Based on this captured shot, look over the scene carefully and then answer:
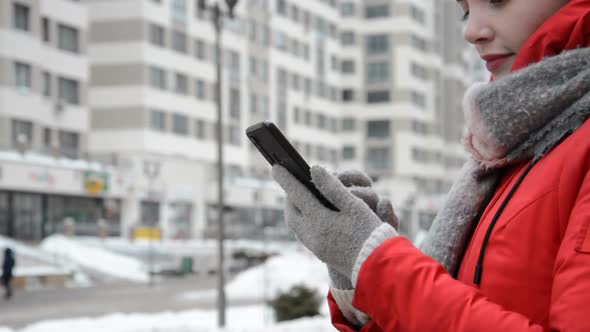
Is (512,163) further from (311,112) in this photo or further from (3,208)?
(311,112)

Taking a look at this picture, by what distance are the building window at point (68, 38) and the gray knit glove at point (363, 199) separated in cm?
4373

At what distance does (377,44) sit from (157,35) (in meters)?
32.0

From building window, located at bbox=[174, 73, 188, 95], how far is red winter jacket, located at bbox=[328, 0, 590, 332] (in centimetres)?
5180

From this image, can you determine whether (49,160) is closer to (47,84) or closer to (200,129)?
(47,84)

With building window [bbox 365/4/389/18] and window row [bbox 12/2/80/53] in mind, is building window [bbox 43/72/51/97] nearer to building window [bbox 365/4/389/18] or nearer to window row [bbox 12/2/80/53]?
window row [bbox 12/2/80/53]

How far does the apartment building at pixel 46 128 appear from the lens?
39.3 meters

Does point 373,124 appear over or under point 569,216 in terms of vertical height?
over

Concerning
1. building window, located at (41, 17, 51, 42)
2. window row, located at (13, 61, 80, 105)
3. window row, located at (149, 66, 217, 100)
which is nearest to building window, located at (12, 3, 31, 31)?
building window, located at (41, 17, 51, 42)

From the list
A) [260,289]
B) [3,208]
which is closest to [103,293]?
A: [260,289]

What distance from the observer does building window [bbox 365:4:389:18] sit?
78562mm

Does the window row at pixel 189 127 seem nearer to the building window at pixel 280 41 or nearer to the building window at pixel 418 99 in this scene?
the building window at pixel 280 41

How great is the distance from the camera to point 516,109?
1665 millimetres

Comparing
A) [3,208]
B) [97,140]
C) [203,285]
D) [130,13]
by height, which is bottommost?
[203,285]

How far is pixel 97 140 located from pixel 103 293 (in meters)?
22.7
